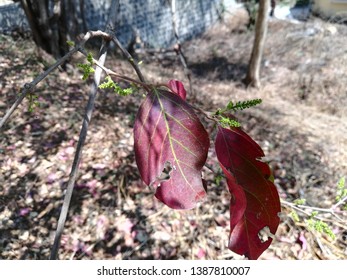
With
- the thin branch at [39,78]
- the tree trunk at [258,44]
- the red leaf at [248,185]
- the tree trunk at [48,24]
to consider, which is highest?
the thin branch at [39,78]

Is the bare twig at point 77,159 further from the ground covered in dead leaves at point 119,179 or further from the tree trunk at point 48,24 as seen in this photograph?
the tree trunk at point 48,24

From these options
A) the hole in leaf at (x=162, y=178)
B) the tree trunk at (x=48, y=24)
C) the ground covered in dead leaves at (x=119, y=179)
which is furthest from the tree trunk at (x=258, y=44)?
the hole in leaf at (x=162, y=178)

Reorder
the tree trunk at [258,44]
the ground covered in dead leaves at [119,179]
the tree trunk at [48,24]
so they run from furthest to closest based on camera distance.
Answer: the tree trunk at [258,44]
the tree trunk at [48,24]
the ground covered in dead leaves at [119,179]

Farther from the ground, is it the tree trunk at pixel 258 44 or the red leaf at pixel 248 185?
the red leaf at pixel 248 185

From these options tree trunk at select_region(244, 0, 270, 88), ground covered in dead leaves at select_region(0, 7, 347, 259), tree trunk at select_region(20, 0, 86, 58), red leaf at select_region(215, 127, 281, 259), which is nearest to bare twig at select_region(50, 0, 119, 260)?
red leaf at select_region(215, 127, 281, 259)

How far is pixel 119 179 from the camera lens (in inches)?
97.0

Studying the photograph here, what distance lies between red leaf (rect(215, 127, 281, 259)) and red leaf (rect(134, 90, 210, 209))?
5cm

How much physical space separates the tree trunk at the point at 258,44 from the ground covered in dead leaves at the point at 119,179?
793 mm

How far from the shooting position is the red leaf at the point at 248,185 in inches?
22.9

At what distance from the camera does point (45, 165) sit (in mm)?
2500

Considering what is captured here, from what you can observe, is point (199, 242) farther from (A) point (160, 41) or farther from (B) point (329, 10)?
(B) point (329, 10)

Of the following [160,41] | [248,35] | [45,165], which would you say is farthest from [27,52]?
[248,35]

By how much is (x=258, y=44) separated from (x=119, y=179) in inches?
145

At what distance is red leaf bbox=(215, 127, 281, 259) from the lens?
58cm
